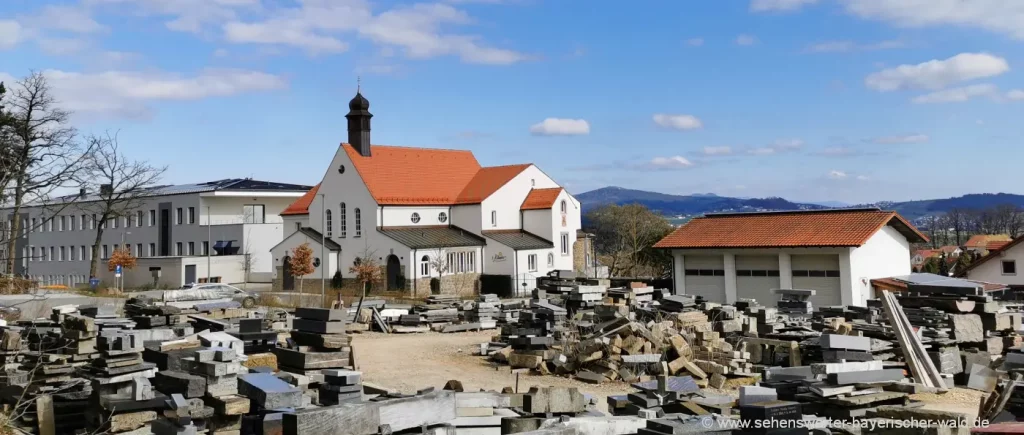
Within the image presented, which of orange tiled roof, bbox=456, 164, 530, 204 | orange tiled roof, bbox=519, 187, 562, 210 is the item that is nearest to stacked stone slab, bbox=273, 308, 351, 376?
orange tiled roof, bbox=456, 164, 530, 204

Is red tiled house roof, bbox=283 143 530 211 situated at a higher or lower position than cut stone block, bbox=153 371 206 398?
higher

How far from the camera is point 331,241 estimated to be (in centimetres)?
4669

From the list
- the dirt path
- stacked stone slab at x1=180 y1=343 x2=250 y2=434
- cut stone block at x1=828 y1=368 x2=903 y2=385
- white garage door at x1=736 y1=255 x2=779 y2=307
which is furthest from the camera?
white garage door at x1=736 y1=255 x2=779 y2=307

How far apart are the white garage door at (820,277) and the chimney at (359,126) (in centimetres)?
2687

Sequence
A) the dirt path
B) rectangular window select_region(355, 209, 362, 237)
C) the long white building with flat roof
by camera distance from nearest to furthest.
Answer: the dirt path
rectangular window select_region(355, 209, 362, 237)
the long white building with flat roof

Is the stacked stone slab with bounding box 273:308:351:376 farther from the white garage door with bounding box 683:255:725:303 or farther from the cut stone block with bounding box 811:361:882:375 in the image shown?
the white garage door with bounding box 683:255:725:303

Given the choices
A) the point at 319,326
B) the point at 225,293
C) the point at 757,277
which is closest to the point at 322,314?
the point at 319,326

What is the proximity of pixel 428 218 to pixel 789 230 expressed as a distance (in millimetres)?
23070

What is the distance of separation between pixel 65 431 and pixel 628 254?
153ft

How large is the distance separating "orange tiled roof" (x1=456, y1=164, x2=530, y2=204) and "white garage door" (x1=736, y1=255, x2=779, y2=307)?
1883cm

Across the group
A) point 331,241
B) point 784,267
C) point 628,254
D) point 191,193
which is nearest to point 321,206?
point 331,241

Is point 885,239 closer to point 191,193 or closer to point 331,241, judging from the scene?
point 331,241

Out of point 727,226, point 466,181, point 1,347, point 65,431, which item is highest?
point 466,181

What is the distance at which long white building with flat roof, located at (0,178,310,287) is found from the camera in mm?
50469
